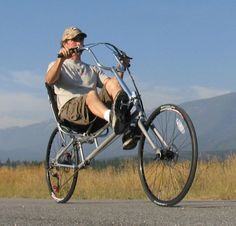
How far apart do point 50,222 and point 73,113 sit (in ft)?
6.99

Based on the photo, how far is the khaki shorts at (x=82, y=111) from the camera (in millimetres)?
6172

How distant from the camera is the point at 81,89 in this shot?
669 cm

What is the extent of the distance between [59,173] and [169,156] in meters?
2.07

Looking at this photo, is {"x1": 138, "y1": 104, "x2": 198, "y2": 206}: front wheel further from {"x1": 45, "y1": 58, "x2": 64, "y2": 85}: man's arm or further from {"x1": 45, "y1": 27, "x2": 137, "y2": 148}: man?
{"x1": 45, "y1": 58, "x2": 64, "y2": 85}: man's arm

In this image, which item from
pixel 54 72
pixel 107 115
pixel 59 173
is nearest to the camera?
pixel 107 115

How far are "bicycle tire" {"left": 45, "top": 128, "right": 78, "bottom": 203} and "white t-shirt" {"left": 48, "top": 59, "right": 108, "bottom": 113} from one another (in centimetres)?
48

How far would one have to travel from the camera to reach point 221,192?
9.23 m

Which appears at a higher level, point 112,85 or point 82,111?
point 112,85

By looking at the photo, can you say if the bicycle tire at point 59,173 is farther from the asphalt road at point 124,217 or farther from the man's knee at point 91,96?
the asphalt road at point 124,217

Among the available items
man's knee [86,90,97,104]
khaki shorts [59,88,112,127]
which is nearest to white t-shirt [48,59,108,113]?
khaki shorts [59,88,112,127]

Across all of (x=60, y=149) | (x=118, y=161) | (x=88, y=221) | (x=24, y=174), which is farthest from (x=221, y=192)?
(x=24, y=174)

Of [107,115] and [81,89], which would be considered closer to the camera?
[107,115]

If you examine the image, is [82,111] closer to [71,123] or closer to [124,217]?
[71,123]

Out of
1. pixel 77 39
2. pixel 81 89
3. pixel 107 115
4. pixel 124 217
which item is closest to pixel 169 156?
pixel 107 115
